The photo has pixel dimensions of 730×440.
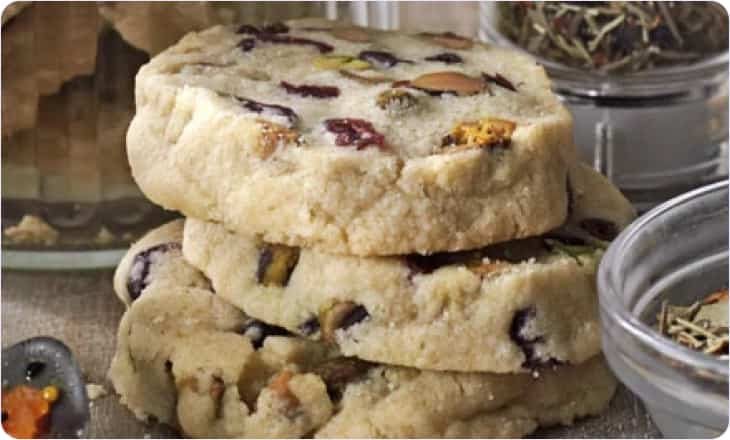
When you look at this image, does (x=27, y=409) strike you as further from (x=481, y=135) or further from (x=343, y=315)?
(x=481, y=135)

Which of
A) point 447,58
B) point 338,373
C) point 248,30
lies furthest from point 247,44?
point 338,373

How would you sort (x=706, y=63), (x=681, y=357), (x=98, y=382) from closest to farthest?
1. (x=681, y=357)
2. (x=98, y=382)
3. (x=706, y=63)

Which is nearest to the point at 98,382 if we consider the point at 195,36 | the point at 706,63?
the point at 195,36

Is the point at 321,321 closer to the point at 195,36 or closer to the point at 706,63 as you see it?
the point at 195,36

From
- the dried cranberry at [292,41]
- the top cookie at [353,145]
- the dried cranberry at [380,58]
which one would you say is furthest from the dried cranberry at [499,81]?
the dried cranberry at [292,41]

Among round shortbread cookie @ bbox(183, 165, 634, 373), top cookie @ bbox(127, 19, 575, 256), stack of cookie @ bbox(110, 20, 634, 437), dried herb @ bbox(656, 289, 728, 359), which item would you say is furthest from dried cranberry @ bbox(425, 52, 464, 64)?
dried herb @ bbox(656, 289, 728, 359)

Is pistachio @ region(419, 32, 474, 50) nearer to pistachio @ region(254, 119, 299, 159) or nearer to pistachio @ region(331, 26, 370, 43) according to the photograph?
pistachio @ region(331, 26, 370, 43)
